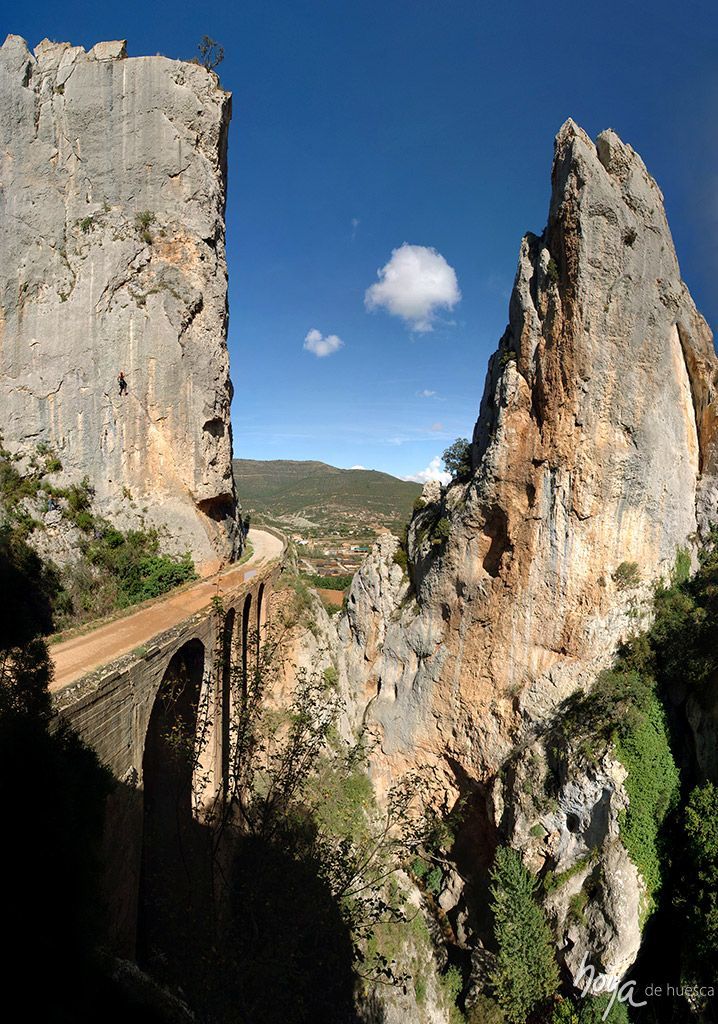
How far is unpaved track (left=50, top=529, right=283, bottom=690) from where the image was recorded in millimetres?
8602

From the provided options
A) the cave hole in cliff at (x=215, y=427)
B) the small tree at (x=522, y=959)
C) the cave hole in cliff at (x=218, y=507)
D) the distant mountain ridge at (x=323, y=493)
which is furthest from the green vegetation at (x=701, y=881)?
the distant mountain ridge at (x=323, y=493)

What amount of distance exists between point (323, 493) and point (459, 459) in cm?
8412

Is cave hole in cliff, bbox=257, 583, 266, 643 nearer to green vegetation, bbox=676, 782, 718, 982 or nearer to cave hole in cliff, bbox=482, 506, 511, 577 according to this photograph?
cave hole in cliff, bbox=482, 506, 511, 577

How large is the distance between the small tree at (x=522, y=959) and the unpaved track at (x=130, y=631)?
459 inches

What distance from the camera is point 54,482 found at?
16.7 metres

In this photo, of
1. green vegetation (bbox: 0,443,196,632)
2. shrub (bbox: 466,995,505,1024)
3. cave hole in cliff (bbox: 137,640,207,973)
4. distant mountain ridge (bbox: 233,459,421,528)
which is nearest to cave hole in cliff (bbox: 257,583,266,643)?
green vegetation (bbox: 0,443,196,632)

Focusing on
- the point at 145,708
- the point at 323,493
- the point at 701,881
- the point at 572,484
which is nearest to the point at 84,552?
the point at 145,708

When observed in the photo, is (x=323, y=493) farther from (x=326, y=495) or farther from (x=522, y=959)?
(x=522, y=959)

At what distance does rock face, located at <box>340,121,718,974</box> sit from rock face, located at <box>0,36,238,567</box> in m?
11.4

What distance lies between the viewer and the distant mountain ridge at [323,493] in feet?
280

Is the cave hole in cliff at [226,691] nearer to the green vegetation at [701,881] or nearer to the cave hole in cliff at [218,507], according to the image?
the cave hole in cliff at [218,507]

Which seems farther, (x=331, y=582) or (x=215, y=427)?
(x=331, y=582)

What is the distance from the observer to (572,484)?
13852mm

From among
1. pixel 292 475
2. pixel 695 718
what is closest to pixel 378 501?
pixel 292 475
